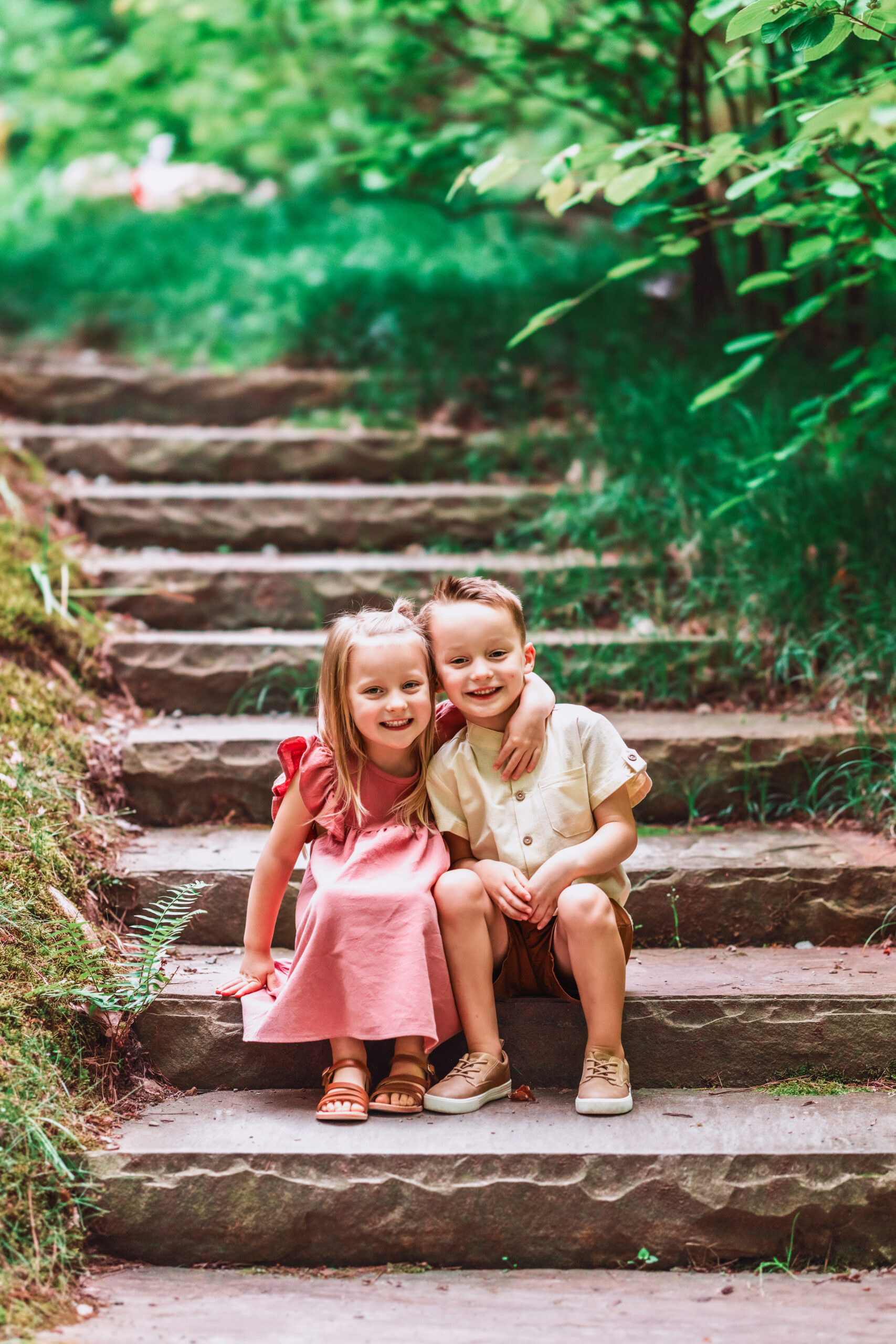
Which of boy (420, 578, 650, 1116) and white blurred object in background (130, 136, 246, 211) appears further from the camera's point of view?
white blurred object in background (130, 136, 246, 211)

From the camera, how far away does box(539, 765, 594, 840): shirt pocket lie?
209 centimetres

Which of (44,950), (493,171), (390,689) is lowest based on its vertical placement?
(44,950)

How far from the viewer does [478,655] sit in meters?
2.07

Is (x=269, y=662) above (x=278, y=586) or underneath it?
underneath

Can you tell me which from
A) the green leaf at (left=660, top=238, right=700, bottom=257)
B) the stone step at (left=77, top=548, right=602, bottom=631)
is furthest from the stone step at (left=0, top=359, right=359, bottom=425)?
the green leaf at (left=660, top=238, right=700, bottom=257)

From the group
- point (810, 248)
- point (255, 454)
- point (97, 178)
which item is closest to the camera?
point (810, 248)

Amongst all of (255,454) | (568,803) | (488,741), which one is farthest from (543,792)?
(255,454)

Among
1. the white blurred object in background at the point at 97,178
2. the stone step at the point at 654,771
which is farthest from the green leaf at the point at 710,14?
the white blurred object in background at the point at 97,178

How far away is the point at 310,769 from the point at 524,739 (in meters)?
0.45

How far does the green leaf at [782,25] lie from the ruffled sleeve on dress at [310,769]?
162 cm

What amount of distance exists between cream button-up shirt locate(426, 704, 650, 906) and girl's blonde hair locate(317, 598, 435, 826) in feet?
0.16

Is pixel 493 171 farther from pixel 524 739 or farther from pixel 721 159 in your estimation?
pixel 524 739

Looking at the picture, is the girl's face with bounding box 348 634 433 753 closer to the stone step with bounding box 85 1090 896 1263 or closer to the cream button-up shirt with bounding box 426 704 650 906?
the cream button-up shirt with bounding box 426 704 650 906

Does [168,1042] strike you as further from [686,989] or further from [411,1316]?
[686,989]
